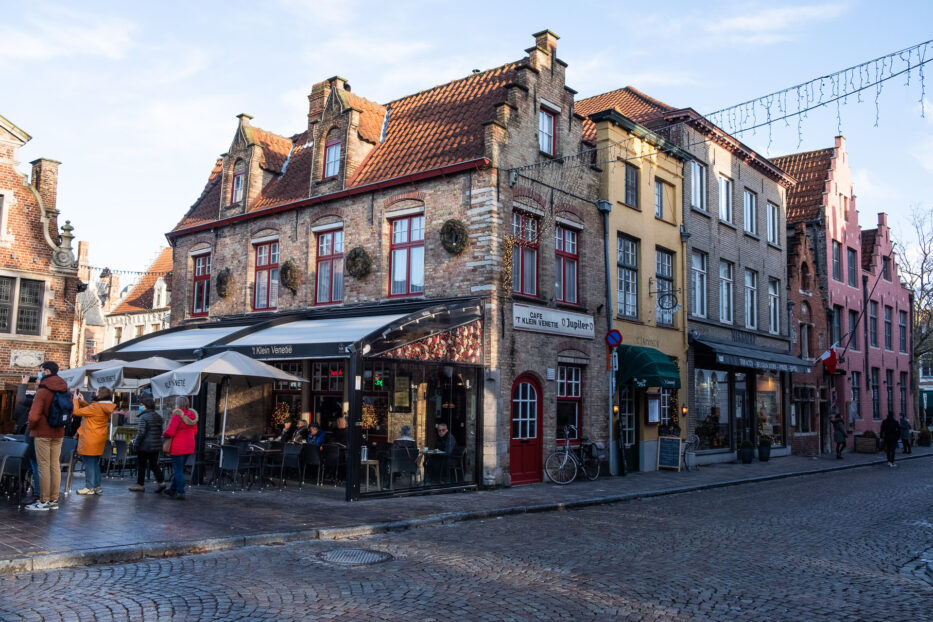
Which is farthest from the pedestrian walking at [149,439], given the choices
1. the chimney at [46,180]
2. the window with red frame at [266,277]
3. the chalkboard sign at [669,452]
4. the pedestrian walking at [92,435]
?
the chimney at [46,180]

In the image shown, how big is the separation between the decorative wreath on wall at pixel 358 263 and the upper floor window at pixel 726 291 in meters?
12.1

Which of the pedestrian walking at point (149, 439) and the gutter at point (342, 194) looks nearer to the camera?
the pedestrian walking at point (149, 439)

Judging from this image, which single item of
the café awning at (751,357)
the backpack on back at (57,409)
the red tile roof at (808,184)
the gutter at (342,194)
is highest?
the red tile roof at (808,184)

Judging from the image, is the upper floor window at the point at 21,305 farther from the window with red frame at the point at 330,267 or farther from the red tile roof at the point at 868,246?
the red tile roof at the point at 868,246

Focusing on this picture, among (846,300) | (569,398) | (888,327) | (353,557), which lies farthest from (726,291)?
(353,557)

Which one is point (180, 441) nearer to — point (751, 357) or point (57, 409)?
point (57, 409)

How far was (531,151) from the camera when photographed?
1731 cm

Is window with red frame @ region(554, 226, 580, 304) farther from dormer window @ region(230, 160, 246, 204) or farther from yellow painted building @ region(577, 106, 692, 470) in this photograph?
dormer window @ region(230, 160, 246, 204)

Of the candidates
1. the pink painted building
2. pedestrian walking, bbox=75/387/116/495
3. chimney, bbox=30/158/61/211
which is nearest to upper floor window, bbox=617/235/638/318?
the pink painted building

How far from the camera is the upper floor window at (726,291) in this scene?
2484cm

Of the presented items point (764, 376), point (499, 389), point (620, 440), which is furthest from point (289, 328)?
point (764, 376)

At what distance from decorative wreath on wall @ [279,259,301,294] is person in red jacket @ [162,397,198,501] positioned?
22.9 feet

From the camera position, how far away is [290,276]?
19.8 meters

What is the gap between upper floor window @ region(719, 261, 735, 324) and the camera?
81.5 feet
